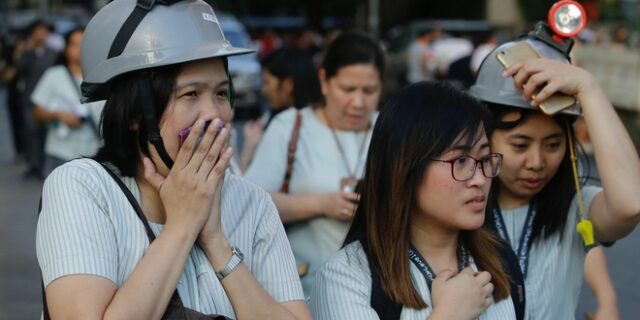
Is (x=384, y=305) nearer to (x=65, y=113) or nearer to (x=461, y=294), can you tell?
(x=461, y=294)

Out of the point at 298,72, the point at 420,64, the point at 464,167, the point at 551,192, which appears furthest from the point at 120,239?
the point at 420,64

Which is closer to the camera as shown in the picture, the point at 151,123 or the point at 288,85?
the point at 151,123

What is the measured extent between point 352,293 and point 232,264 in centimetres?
41

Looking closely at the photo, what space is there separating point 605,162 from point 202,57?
1418 millimetres

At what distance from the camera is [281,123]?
16.2ft

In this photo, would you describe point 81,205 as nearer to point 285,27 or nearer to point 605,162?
point 605,162

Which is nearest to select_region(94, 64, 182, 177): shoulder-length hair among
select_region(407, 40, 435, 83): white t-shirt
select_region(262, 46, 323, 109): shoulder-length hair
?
select_region(262, 46, 323, 109): shoulder-length hair

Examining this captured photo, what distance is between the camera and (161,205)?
272 centimetres

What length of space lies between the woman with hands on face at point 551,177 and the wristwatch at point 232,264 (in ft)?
3.67

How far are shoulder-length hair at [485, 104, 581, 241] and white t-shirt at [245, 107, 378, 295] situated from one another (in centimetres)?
114

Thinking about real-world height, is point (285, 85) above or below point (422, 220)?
below

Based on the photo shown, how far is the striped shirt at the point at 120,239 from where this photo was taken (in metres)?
2.50

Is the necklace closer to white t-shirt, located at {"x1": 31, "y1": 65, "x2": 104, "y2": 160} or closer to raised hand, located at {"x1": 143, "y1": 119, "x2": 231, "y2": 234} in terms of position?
raised hand, located at {"x1": 143, "y1": 119, "x2": 231, "y2": 234}

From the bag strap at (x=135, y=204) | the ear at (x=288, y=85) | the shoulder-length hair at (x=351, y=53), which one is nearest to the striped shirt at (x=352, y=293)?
the bag strap at (x=135, y=204)
